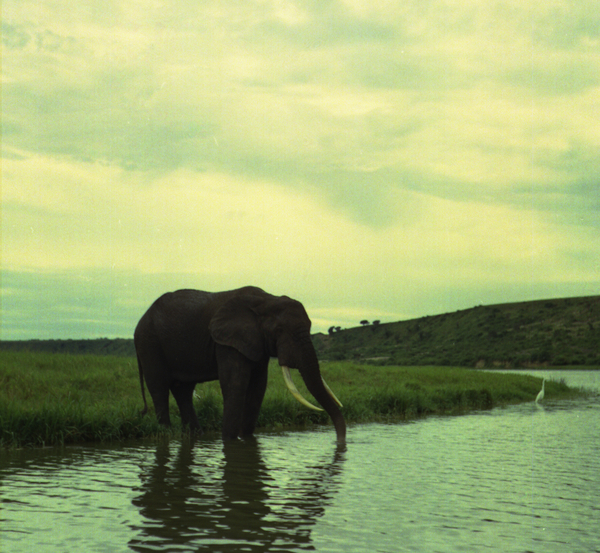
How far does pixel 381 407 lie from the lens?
19.3 meters

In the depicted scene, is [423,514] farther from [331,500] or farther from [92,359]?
[92,359]

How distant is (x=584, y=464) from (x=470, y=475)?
8.25 ft

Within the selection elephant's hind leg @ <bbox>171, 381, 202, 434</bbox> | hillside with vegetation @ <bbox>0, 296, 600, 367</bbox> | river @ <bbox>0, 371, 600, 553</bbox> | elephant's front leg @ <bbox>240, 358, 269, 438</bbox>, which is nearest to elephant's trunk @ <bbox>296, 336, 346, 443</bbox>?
river @ <bbox>0, 371, 600, 553</bbox>

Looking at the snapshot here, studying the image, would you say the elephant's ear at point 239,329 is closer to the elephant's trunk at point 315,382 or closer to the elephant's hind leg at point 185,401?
the elephant's trunk at point 315,382

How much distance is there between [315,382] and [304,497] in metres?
4.78

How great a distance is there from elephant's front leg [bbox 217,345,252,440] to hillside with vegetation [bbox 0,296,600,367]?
69.0 meters

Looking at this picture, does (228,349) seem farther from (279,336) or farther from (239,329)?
(279,336)

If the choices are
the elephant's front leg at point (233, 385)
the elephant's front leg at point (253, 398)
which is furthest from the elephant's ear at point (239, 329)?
the elephant's front leg at point (253, 398)

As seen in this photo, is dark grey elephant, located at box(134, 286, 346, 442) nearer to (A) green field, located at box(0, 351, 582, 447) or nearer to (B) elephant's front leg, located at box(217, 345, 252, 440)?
(B) elephant's front leg, located at box(217, 345, 252, 440)

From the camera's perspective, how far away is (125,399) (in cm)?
1667

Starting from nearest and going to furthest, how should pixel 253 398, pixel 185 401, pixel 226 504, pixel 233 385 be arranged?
pixel 226 504
pixel 233 385
pixel 253 398
pixel 185 401

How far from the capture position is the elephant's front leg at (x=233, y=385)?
12641mm

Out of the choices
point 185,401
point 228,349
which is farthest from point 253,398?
point 185,401

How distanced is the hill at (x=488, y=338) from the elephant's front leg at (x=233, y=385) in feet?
243
